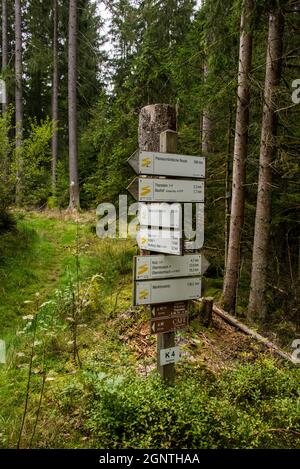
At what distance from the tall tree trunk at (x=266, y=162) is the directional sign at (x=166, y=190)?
12.8 feet

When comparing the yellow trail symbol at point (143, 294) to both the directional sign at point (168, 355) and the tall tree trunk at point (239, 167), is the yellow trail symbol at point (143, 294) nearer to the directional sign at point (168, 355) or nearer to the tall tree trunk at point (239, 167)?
the directional sign at point (168, 355)

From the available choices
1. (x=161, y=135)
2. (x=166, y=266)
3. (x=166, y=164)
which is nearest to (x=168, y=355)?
(x=166, y=266)

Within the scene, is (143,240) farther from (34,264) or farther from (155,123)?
(34,264)

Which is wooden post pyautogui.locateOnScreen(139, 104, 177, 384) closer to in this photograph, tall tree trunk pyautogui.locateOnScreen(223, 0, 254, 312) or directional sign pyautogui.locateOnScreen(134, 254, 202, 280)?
directional sign pyautogui.locateOnScreen(134, 254, 202, 280)

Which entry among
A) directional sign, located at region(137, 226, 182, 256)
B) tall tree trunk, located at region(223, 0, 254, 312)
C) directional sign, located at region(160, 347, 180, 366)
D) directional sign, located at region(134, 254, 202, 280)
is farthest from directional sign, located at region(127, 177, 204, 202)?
tall tree trunk, located at region(223, 0, 254, 312)

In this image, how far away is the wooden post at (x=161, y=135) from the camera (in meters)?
4.36

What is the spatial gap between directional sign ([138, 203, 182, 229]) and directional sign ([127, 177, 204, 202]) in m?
0.10

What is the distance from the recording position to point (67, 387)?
14.5ft

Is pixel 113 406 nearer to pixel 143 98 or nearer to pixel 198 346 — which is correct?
pixel 198 346

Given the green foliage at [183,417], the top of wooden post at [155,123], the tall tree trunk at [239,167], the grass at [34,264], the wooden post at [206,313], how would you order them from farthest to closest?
the tall tree trunk at [239,167]
the grass at [34,264]
the wooden post at [206,313]
the top of wooden post at [155,123]
the green foliage at [183,417]

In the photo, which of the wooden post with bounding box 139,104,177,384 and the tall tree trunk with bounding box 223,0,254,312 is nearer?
the wooden post with bounding box 139,104,177,384

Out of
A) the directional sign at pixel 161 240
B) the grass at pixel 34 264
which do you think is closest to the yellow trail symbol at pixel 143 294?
the directional sign at pixel 161 240

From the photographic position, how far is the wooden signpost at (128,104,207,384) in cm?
408

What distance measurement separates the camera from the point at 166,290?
168 inches
